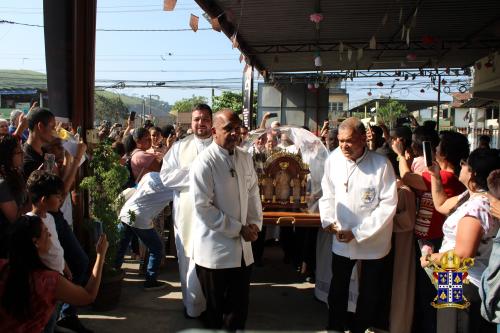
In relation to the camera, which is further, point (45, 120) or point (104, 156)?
point (104, 156)

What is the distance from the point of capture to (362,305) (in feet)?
11.7

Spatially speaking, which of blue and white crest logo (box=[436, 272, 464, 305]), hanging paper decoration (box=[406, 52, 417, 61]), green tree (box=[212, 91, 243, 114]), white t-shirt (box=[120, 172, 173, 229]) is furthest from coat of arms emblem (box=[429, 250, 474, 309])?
green tree (box=[212, 91, 243, 114])

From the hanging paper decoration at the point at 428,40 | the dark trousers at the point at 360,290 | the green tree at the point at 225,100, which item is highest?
the green tree at the point at 225,100

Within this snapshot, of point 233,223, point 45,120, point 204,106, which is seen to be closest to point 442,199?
point 233,223

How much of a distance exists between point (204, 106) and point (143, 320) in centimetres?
208

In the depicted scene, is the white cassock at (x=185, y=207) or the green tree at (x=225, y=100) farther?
the green tree at (x=225, y=100)

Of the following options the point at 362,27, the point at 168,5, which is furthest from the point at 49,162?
the point at 362,27

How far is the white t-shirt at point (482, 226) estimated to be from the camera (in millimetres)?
2400

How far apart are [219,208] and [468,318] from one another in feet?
5.50

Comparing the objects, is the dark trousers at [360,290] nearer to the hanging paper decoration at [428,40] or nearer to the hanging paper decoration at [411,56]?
the hanging paper decoration at [428,40]

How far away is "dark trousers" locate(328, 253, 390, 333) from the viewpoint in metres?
3.50

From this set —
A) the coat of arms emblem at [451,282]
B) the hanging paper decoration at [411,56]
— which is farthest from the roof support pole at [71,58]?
the hanging paper decoration at [411,56]

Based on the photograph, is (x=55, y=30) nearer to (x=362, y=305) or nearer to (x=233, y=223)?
(x=233, y=223)

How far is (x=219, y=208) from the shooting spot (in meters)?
3.11
